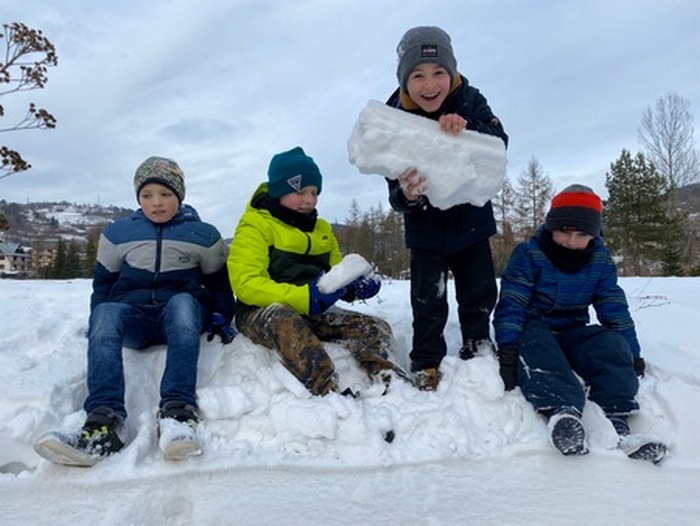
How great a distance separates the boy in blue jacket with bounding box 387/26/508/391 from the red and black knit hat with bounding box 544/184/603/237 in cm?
35

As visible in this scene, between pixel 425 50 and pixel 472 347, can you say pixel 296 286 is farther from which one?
pixel 425 50

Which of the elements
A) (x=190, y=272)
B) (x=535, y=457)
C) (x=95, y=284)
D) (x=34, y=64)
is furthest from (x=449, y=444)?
(x=34, y=64)

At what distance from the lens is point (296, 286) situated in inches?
111

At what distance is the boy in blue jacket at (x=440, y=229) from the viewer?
2.84 m

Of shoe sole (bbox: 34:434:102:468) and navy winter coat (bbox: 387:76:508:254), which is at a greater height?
navy winter coat (bbox: 387:76:508:254)

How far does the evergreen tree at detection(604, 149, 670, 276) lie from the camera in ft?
86.4

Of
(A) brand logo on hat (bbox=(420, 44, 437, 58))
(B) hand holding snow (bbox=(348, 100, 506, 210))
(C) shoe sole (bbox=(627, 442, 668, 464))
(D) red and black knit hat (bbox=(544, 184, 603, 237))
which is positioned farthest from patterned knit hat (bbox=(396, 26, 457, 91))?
(C) shoe sole (bbox=(627, 442, 668, 464))

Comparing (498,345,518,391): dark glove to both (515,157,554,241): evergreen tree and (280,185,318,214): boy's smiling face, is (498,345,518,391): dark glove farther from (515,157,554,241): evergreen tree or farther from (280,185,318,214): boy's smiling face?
(515,157,554,241): evergreen tree

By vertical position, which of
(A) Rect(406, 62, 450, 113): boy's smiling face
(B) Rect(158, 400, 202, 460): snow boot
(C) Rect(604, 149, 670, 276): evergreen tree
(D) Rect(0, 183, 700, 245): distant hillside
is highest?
(D) Rect(0, 183, 700, 245): distant hillside

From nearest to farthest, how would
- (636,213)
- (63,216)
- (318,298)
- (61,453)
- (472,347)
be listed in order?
(61,453) → (318,298) → (472,347) → (636,213) → (63,216)

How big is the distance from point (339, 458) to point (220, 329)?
1.15 m

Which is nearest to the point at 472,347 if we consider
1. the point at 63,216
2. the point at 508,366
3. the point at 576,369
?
the point at 508,366

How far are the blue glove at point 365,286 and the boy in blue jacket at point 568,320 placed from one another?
0.69 metres

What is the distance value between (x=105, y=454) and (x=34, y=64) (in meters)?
7.33
